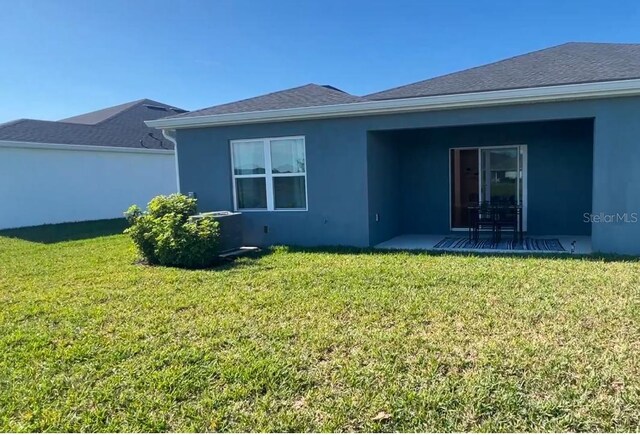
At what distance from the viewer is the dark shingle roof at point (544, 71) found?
772 cm

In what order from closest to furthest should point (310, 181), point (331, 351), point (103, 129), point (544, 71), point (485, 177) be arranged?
point (331, 351), point (544, 71), point (310, 181), point (485, 177), point (103, 129)

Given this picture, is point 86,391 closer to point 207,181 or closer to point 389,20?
point 207,181

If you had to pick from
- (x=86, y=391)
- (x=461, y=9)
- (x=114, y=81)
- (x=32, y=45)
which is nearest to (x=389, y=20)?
(x=461, y=9)

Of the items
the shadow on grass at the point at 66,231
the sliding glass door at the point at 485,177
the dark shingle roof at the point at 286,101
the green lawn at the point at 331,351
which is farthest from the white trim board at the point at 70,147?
the sliding glass door at the point at 485,177

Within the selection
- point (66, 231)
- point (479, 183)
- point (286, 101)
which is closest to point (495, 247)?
point (479, 183)

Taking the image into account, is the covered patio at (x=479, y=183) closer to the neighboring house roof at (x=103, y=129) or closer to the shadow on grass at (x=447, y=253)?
the shadow on grass at (x=447, y=253)

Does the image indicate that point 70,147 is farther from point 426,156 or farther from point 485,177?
point 485,177

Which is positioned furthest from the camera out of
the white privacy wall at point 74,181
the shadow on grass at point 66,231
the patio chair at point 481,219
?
the white privacy wall at point 74,181

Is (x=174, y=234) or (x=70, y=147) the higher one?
(x=70, y=147)

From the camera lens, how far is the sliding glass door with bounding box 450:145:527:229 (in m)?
10.3

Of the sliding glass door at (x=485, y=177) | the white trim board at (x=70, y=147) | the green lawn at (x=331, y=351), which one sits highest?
the white trim board at (x=70, y=147)

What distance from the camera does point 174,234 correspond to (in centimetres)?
→ 787

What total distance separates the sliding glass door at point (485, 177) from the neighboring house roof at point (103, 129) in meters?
13.0

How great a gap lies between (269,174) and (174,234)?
2.75 meters
